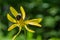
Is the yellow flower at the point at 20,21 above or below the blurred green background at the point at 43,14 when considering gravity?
below

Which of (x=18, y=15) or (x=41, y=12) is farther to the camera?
(x=41, y=12)

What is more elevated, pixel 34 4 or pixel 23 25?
pixel 34 4

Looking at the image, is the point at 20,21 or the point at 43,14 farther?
the point at 43,14

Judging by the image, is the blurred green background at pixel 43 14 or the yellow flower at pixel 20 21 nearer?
the yellow flower at pixel 20 21

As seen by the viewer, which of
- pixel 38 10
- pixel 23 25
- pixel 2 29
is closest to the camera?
pixel 23 25

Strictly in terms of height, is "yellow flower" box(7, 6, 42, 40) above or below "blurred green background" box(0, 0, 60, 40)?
below

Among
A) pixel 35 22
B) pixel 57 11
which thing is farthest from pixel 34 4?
pixel 35 22

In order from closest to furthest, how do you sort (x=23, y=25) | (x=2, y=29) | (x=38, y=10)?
1. (x=23, y=25)
2. (x=2, y=29)
3. (x=38, y=10)

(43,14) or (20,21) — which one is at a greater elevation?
(43,14)

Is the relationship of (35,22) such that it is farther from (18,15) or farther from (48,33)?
(48,33)

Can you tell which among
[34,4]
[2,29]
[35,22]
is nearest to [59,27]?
[34,4]

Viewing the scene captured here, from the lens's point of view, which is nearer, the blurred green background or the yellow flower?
the yellow flower
